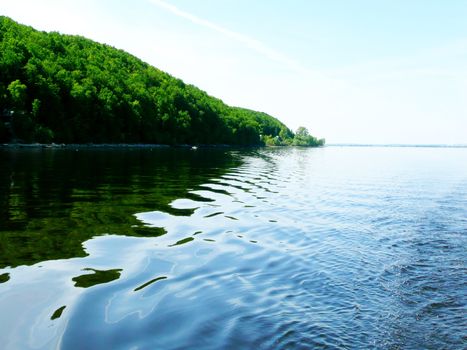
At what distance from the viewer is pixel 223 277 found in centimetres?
920

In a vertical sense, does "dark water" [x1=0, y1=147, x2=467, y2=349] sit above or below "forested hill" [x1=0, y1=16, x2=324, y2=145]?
below

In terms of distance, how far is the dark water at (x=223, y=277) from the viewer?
6258mm

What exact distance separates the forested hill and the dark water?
295 feet

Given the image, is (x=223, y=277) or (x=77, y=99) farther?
(x=77, y=99)

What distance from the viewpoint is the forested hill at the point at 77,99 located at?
326 ft

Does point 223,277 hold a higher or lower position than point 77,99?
lower

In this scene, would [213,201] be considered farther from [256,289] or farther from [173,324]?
[173,324]

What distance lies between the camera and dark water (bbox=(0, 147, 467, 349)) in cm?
626

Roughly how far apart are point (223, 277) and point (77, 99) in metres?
126

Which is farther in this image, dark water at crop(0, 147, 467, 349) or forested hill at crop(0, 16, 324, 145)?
forested hill at crop(0, 16, 324, 145)

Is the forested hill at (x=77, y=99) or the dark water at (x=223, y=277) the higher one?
the forested hill at (x=77, y=99)

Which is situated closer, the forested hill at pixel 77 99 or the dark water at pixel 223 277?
the dark water at pixel 223 277

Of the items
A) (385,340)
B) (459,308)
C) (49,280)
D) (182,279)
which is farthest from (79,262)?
(459,308)

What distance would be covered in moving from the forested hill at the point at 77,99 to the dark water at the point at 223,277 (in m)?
89.9
